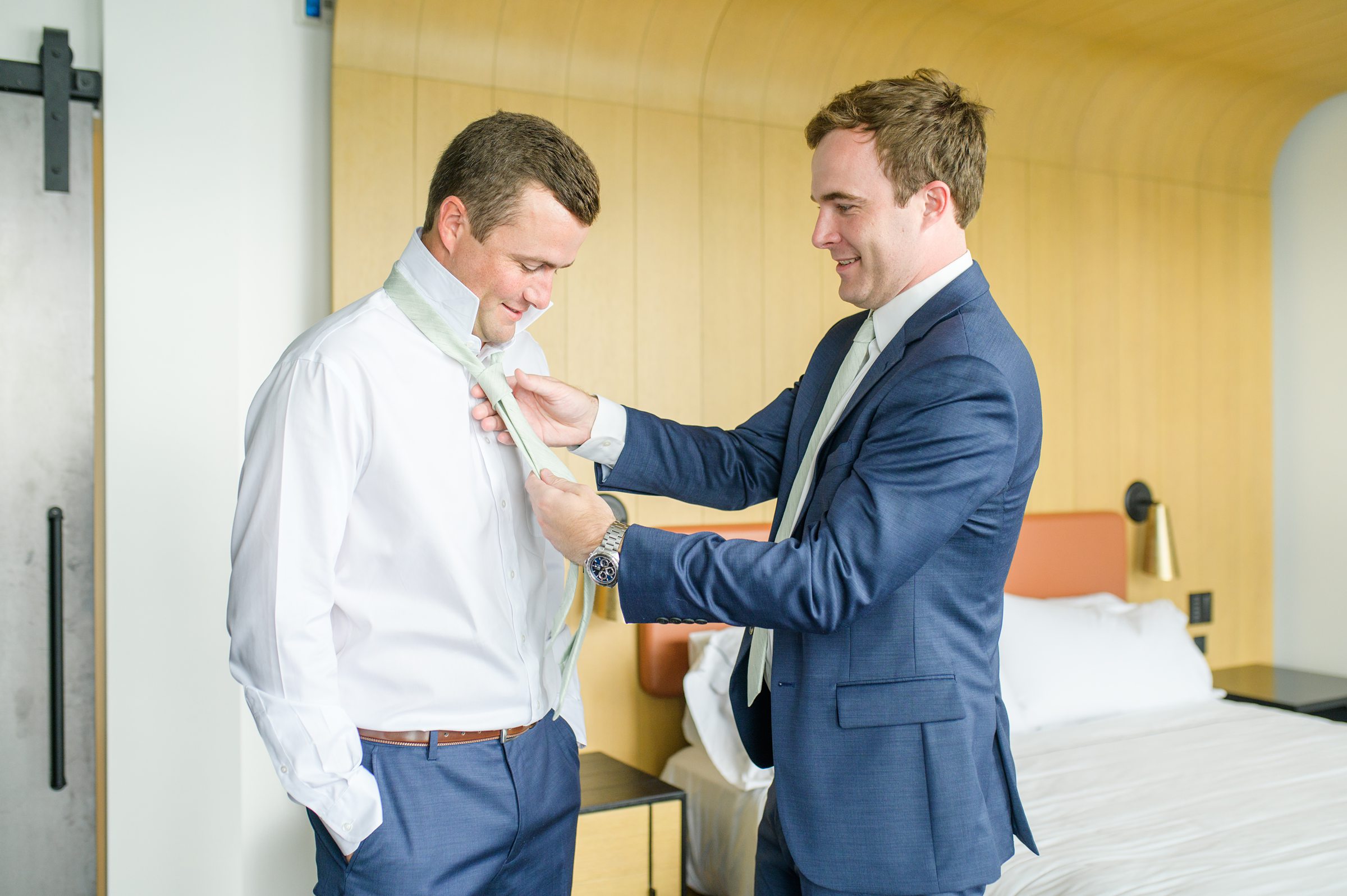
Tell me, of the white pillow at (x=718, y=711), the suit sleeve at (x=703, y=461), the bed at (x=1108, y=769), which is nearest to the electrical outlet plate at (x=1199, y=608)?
the bed at (x=1108, y=769)

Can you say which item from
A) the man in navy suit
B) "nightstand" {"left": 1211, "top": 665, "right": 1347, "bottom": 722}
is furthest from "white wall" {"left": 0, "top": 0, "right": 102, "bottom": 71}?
"nightstand" {"left": 1211, "top": 665, "right": 1347, "bottom": 722}

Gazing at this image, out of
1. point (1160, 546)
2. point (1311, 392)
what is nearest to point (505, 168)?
point (1160, 546)

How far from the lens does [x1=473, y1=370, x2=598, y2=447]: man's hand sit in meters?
1.80

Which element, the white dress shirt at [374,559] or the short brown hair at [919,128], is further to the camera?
the short brown hair at [919,128]

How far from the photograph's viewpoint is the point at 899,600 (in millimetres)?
1547

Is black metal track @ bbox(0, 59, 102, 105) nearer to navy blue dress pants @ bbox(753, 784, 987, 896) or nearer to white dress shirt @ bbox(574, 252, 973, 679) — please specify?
white dress shirt @ bbox(574, 252, 973, 679)

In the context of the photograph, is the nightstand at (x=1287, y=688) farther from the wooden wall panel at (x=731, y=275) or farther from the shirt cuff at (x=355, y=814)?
the shirt cuff at (x=355, y=814)

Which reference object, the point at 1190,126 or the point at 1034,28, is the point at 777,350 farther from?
the point at 1190,126

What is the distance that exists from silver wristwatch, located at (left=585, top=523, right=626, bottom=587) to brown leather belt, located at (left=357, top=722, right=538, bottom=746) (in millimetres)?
279

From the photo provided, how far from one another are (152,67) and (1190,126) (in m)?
3.81

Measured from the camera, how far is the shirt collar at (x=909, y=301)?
1685 millimetres

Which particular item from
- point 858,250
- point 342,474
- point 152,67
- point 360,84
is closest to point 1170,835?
point 858,250

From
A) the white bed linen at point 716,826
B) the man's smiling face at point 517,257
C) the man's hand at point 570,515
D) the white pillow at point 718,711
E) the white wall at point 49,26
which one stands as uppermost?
the white wall at point 49,26

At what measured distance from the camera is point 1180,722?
337cm
